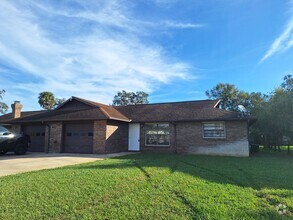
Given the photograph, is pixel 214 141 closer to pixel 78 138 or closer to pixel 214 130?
pixel 214 130

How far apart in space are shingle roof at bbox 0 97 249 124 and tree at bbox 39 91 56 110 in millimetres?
22323

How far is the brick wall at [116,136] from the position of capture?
15737 mm

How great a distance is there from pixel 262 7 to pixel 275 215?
9268mm

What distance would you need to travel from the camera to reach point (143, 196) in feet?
16.9

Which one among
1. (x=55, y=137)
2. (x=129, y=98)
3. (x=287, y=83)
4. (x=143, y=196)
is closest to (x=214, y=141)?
(x=287, y=83)

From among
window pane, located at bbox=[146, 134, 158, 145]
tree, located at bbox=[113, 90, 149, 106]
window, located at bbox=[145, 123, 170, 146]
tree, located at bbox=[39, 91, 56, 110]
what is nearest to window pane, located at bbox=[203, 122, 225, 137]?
window, located at bbox=[145, 123, 170, 146]

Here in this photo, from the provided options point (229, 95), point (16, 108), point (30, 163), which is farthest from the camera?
point (229, 95)

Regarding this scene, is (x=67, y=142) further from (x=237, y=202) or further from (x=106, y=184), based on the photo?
(x=237, y=202)

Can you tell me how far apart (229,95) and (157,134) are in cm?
2674

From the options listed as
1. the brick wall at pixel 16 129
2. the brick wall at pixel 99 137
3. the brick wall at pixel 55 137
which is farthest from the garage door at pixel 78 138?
the brick wall at pixel 16 129

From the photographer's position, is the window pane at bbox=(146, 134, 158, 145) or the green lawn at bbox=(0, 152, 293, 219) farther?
the window pane at bbox=(146, 134, 158, 145)

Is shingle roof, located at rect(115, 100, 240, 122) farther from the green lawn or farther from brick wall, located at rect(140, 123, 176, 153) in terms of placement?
the green lawn

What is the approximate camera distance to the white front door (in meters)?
17.5

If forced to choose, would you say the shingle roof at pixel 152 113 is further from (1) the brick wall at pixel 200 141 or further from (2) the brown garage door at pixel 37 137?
(2) the brown garage door at pixel 37 137
